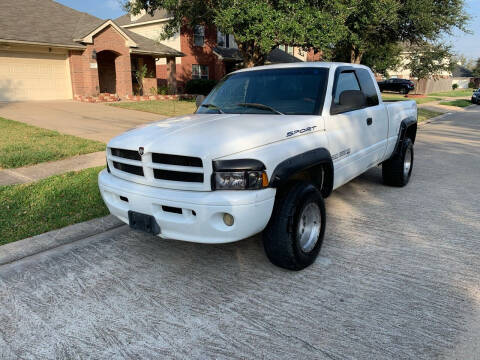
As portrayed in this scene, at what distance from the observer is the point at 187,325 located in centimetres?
282

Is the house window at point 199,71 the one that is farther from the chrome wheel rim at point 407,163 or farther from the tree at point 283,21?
the chrome wheel rim at point 407,163

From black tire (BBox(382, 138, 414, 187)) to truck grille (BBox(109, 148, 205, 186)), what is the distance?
4045 mm

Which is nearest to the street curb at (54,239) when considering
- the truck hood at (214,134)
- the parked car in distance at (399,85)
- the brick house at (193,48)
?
the truck hood at (214,134)

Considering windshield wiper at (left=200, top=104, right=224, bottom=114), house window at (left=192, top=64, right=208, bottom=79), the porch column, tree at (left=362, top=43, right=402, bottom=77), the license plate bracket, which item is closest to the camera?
the license plate bracket

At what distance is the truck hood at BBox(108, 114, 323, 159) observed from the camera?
3025 mm

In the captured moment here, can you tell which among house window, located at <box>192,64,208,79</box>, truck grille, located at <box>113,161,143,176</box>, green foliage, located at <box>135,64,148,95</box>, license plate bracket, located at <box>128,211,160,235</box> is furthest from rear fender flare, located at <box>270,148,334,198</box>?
house window, located at <box>192,64,208,79</box>

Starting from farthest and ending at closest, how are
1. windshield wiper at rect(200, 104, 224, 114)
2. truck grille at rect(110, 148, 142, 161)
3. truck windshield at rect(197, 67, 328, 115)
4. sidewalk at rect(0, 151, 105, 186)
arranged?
1. sidewalk at rect(0, 151, 105, 186)
2. windshield wiper at rect(200, 104, 224, 114)
3. truck windshield at rect(197, 67, 328, 115)
4. truck grille at rect(110, 148, 142, 161)

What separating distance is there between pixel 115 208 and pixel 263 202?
4.82 ft

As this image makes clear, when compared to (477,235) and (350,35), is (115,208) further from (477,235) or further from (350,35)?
(350,35)

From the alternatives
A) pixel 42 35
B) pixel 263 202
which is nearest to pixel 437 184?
pixel 263 202

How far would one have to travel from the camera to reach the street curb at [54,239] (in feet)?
12.8

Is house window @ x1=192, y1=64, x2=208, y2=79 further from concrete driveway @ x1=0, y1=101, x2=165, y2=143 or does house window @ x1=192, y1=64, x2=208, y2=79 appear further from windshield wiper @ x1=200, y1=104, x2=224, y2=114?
windshield wiper @ x1=200, y1=104, x2=224, y2=114

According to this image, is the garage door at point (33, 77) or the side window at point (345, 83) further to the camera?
the garage door at point (33, 77)

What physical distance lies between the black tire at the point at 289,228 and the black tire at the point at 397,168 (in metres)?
3.08
